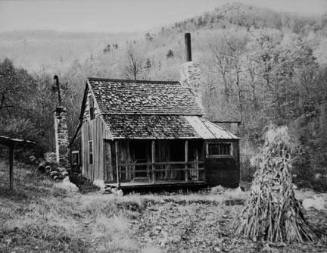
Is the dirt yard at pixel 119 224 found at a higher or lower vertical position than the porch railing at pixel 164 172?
lower

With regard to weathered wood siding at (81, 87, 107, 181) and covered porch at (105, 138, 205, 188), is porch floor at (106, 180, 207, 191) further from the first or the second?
weathered wood siding at (81, 87, 107, 181)

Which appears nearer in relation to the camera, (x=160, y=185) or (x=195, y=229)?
(x=195, y=229)

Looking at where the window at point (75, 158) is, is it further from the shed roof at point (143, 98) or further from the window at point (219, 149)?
the window at point (219, 149)

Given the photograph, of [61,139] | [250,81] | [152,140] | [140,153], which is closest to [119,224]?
[152,140]

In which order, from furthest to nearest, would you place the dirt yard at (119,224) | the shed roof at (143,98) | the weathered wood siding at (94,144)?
the shed roof at (143,98) < the weathered wood siding at (94,144) < the dirt yard at (119,224)

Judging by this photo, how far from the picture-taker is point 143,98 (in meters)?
23.9

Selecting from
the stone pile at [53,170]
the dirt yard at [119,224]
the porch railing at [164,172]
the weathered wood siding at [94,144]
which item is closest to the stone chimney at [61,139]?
the stone pile at [53,170]

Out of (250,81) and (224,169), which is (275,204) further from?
(250,81)

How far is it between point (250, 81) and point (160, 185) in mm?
26313

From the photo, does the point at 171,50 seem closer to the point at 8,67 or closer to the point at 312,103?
the point at 312,103

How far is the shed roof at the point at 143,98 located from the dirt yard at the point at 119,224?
224 inches

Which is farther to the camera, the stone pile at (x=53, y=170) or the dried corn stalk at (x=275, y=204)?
the stone pile at (x=53, y=170)

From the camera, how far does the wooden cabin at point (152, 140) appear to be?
21.3 metres

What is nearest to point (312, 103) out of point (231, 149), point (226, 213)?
point (231, 149)
